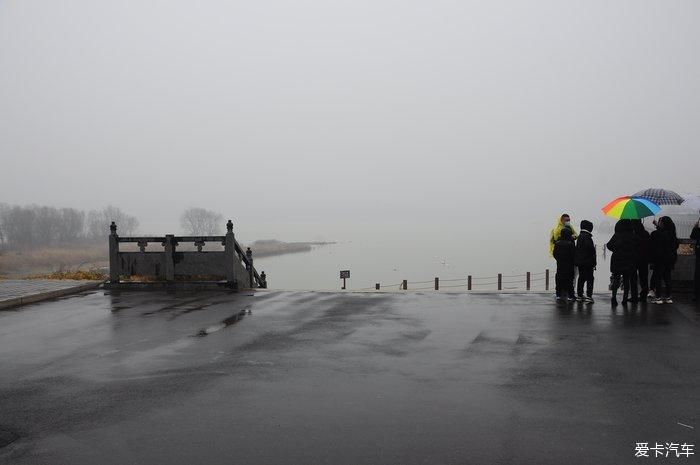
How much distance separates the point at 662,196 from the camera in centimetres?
1454

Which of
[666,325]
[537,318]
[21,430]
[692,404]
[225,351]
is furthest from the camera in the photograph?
[537,318]

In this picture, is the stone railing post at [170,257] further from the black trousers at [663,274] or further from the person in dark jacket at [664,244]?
the black trousers at [663,274]

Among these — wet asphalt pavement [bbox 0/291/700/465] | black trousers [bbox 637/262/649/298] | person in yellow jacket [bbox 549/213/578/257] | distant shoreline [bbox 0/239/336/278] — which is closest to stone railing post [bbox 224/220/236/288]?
wet asphalt pavement [bbox 0/291/700/465]

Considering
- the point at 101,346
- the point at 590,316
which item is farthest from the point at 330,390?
the point at 590,316

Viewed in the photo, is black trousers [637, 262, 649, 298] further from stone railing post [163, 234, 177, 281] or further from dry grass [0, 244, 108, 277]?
dry grass [0, 244, 108, 277]

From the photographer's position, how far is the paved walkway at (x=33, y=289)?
1278cm

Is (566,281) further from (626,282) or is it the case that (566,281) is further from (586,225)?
(586,225)

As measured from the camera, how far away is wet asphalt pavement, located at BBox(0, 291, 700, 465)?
15.0 ft

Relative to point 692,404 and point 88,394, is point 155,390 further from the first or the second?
point 692,404

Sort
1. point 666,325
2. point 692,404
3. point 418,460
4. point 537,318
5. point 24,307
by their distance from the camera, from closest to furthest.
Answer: point 418,460, point 692,404, point 666,325, point 537,318, point 24,307

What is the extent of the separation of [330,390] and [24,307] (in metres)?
9.78

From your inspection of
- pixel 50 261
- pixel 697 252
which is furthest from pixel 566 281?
pixel 50 261

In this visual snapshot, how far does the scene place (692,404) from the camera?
545cm

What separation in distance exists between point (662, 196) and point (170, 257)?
14106mm
